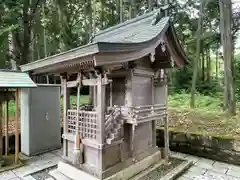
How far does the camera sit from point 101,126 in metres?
3.36

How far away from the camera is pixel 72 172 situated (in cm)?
384

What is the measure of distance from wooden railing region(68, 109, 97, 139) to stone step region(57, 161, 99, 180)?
69cm

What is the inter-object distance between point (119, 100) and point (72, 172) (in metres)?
1.75

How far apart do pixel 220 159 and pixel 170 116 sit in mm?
2534

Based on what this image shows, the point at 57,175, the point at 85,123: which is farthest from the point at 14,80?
the point at 57,175

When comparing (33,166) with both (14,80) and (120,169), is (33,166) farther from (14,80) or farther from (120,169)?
(120,169)

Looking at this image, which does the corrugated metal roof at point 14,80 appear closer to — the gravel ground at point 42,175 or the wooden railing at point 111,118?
the gravel ground at point 42,175

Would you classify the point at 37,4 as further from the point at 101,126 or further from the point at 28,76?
the point at 101,126

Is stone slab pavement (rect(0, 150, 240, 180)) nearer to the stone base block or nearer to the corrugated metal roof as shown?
the stone base block

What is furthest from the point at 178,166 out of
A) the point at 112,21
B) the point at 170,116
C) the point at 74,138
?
the point at 112,21

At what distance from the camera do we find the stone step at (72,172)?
→ 140 inches

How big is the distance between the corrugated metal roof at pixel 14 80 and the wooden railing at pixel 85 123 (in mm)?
1303

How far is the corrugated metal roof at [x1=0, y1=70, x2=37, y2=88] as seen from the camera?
13.7ft

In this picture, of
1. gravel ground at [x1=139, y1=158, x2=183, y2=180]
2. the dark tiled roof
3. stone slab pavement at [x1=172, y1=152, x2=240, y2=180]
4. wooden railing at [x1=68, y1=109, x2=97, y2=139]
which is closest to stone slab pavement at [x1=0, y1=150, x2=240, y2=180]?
stone slab pavement at [x1=172, y1=152, x2=240, y2=180]
